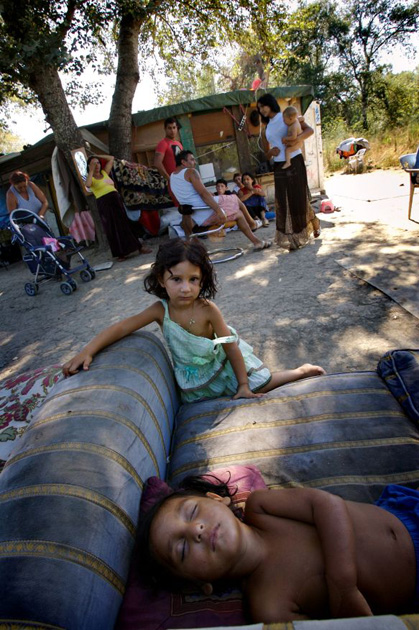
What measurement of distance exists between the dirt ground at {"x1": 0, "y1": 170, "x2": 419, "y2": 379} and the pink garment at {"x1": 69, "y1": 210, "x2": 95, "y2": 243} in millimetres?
2059

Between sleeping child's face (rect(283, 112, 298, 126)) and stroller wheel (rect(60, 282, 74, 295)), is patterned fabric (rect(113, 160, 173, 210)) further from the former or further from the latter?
sleeping child's face (rect(283, 112, 298, 126))

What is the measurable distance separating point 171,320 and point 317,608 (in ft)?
4.94

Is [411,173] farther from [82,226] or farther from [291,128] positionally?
[82,226]

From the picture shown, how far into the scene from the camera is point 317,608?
1.18 m

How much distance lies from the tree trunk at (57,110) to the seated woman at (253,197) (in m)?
3.42

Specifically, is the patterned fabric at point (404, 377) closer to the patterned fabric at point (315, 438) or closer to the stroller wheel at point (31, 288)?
the patterned fabric at point (315, 438)

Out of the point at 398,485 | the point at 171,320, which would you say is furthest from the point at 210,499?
the point at 171,320

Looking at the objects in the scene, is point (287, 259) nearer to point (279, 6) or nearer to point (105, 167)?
point (105, 167)

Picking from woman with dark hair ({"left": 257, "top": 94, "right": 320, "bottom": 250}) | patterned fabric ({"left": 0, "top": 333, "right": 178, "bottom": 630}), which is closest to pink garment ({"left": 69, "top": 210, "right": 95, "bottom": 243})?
woman with dark hair ({"left": 257, "top": 94, "right": 320, "bottom": 250})

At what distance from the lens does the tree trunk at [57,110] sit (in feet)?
23.0

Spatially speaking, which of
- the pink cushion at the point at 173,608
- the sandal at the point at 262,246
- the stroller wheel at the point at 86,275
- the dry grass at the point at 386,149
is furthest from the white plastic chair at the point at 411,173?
the dry grass at the point at 386,149

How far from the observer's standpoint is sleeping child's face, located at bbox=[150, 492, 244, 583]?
3.92ft

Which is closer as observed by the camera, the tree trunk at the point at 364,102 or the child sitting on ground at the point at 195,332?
the child sitting on ground at the point at 195,332

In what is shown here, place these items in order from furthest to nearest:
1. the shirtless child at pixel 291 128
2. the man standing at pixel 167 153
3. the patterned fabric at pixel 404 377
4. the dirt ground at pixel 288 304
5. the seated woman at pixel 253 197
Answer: the seated woman at pixel 253 197, the man standing at pixel 167 153, the shirtless child at pixel 291 128, the dirt ground at pixel 288 304, the patterned fabric at pixel 404 377
